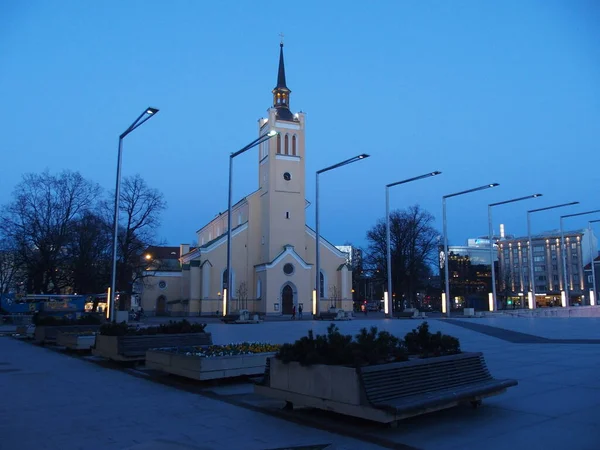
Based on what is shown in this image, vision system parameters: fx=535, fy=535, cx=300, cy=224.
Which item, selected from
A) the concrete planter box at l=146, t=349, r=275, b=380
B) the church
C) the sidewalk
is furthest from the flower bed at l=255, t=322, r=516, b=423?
the church

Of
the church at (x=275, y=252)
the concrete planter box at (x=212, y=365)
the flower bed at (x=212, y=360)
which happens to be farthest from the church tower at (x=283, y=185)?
the concrete planter box at (x=212, y=365)

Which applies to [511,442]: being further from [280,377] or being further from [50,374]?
[50,374]

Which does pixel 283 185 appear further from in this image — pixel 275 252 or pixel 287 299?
pixel 287 299

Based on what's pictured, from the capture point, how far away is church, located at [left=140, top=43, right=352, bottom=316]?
198ft

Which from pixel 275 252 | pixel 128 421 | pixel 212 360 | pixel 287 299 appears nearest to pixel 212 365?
pixel 212 360

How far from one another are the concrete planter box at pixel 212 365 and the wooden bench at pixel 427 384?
4238 millimetres

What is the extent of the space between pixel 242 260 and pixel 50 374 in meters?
50.7

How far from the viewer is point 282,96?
66188 millimetres

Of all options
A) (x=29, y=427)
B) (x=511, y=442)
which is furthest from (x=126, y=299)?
(x=511, y=442)

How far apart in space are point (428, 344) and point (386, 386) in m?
1.77

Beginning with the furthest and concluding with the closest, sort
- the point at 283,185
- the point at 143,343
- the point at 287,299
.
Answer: the point at 283,185 → the point at 287,299 → the point at 143,343

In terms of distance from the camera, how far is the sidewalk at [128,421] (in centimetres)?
637

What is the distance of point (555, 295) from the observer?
10556 cm

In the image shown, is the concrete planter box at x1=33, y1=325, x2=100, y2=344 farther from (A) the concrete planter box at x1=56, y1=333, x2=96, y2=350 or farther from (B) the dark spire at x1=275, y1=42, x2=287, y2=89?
(B) the dark spire at x1=275, y1=42, x2=287, y2=89
